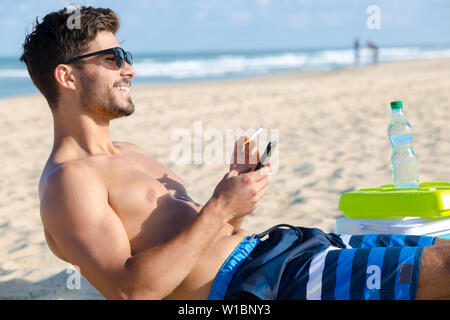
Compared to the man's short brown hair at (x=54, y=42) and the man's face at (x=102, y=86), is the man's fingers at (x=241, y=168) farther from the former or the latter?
the man's short brown hair at (x=54, y=42)

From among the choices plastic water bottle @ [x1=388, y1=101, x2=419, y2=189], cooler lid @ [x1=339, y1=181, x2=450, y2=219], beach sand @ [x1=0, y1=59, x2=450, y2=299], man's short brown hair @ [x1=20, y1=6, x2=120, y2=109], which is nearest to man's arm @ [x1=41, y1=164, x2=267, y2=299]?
man's short brown hair @ [x1=20, y1=6, x2=120, y2=109]

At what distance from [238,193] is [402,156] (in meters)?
1.95

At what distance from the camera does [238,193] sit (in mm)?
1820

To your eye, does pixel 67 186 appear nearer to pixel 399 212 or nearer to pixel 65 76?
pixel 65 76

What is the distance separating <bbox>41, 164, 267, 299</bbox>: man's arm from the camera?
1.76 metres

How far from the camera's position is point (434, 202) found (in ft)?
8.19

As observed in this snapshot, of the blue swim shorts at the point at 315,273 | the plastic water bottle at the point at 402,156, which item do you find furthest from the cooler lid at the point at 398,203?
the blue swim shorts at the point at 315,273

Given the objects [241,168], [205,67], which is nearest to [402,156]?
[241,168]

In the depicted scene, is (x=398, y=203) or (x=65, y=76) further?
(x=398, y=203)

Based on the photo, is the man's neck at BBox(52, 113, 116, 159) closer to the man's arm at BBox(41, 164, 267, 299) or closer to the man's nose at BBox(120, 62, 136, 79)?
the man's nose at BBox(120, 62, 136, 79)

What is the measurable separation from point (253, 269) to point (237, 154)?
0.49 metres

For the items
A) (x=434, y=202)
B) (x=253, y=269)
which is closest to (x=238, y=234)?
(x=253, y=269)

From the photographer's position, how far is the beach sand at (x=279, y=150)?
392cm

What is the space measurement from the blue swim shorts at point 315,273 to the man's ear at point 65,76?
0.97 metres
